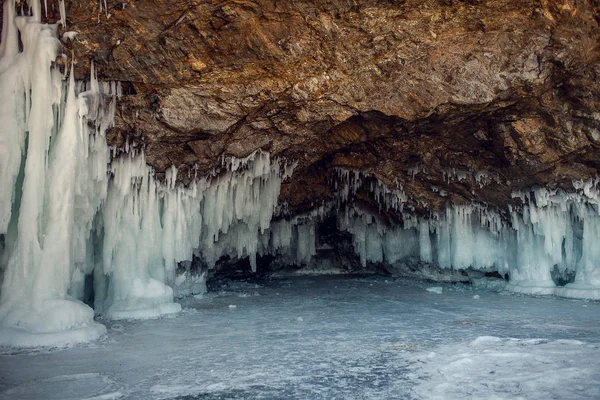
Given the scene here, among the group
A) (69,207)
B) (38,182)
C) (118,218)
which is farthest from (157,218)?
(38,182)

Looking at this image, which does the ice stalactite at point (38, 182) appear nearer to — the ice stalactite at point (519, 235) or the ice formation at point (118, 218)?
the ice formation at point (118, 218)

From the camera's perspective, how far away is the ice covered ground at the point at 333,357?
16.3 feet

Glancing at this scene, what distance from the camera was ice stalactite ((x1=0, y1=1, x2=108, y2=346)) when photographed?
8094mm

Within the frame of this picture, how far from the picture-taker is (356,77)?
1012cm

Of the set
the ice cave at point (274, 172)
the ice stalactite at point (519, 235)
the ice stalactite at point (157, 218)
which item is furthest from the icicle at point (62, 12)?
the ice stalactite at point (519, 235)

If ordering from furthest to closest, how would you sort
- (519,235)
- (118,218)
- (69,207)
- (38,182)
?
(519,235)
(118,218)
(69,207)
(38,182)

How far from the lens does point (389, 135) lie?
41.2ft

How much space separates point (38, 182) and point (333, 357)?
19.2ft

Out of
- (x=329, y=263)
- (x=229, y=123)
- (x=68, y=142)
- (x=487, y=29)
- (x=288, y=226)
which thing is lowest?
(x=329, y=263)

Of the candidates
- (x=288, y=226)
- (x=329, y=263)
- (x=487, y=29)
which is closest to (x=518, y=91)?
(x=487, y=29)

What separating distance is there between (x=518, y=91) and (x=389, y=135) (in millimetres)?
3290

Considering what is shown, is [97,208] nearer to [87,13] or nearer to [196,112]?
[196,112]

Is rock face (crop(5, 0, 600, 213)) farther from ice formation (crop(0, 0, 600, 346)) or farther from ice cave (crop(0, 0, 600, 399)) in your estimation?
ice formation (crop(0, 0, 600, 346))

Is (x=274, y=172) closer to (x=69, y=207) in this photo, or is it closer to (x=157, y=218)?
(x=157, y=218)
